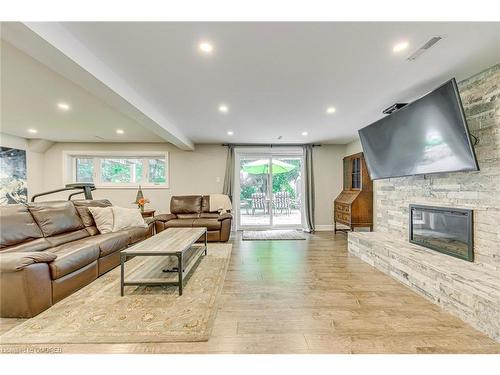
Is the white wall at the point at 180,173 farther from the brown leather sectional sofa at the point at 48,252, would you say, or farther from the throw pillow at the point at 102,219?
the throw pillow at the point at 102,219

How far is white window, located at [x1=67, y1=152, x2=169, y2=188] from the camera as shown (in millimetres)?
5973

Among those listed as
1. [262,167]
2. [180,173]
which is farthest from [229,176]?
[180,173]

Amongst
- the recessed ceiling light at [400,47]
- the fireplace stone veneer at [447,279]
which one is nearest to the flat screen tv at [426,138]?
the recessed ceiling light at [400,47]

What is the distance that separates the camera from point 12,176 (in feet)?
16.8

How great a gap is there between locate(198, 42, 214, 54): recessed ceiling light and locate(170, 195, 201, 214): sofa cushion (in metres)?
3.75

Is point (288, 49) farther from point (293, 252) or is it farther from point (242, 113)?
point (293, 252)

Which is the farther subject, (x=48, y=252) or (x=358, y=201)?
(x=358, y=201)

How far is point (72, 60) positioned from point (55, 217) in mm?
2090

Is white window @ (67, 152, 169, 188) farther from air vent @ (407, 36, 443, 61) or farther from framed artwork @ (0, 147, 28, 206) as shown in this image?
air vent @ (407, 36, 443, 61)

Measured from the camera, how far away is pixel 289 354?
4.81 ft

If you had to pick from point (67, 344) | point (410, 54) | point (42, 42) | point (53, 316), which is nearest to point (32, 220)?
point (53, 316)

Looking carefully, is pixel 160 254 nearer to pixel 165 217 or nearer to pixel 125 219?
pixel 125 219

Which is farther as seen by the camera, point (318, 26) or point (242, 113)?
point (242, 113)

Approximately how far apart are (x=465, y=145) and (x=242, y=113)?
107 inches
